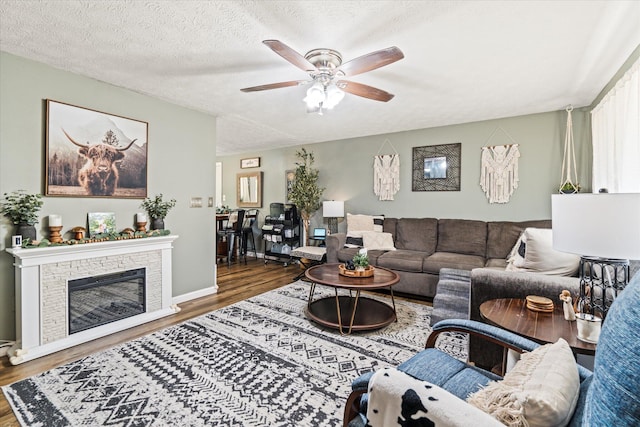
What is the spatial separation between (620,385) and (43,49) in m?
3.62

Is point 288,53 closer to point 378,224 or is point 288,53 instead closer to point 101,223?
point 101,223

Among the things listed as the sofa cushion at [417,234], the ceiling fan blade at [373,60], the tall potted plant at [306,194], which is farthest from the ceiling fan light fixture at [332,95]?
the tall potted plant at [306,194]

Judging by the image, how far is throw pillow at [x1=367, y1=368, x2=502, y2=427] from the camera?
722 millimetres

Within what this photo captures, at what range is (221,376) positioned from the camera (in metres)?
2.04

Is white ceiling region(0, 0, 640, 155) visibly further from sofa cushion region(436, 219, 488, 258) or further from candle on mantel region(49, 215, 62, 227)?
sofa cushion region(436, 219, 488, 258)

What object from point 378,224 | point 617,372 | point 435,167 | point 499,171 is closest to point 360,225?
point 378,224

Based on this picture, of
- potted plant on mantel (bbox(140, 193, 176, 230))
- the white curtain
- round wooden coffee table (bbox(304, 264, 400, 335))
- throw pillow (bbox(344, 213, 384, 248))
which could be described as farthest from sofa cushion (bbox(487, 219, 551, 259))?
potted plant on mantel (bbox(140, 193, 176, 230))

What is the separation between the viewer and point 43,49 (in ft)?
7.57

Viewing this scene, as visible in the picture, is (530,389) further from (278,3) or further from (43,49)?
(43,49)

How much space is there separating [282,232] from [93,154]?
3.26m

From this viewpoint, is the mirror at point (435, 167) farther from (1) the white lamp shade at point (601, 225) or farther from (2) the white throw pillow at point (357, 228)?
(1) the white lamp shade at point (601, 225)

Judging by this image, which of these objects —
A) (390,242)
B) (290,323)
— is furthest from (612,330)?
(390,242)

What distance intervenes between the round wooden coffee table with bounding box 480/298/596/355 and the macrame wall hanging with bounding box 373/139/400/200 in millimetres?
3228

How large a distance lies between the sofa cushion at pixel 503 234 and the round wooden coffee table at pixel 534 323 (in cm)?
220
